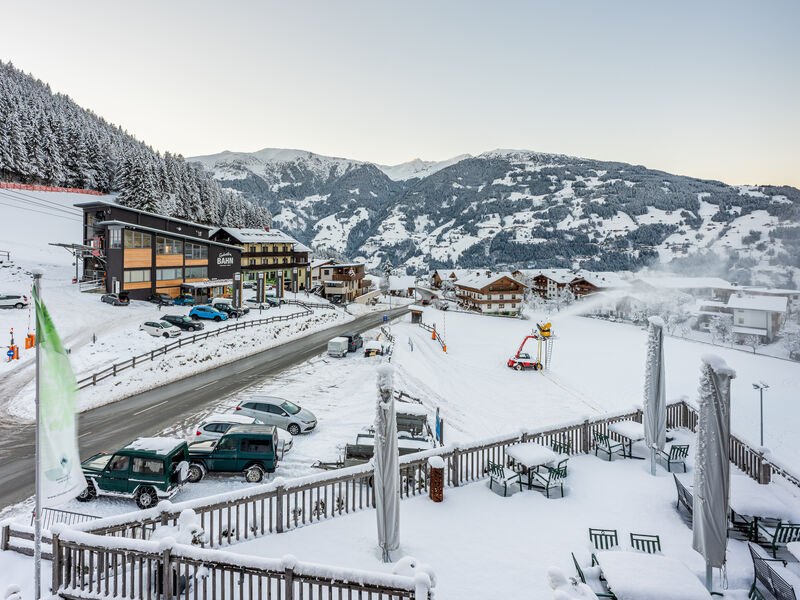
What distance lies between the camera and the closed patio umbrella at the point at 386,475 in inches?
310

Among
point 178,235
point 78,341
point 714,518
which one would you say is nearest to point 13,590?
point 714,518

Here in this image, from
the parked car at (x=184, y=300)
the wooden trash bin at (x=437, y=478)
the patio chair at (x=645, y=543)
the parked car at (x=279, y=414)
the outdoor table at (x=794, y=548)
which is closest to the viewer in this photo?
→ the outdoor table at (x=794, y=548)

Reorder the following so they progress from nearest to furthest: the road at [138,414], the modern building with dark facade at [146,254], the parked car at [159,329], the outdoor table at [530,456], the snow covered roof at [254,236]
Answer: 1. the outdoor table at [530,456]
2. the road at [138,414]
3. the parked car at [159,329]
4. the modern building with dark facade at [146,254]
5. the snow covered roof at [254,236]

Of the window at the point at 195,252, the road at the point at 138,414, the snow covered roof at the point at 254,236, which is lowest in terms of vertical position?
the road at the point at 138,414

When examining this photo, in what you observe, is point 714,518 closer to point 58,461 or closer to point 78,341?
point 58,461

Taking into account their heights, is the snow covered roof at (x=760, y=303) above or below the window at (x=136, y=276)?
below

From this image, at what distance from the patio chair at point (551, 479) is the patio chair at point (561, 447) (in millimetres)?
1602

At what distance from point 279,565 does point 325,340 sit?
123 feet

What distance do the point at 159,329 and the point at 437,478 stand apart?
31331 mm

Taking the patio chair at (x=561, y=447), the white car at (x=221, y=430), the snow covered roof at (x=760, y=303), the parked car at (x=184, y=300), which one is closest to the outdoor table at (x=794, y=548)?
the patio chair at (x=561, y=447)

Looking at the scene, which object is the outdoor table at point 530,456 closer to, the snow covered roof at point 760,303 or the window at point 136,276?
the window at point 136,276

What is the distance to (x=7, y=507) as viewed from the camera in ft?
42.1

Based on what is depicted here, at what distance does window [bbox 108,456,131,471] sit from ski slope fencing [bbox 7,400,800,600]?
136 inches

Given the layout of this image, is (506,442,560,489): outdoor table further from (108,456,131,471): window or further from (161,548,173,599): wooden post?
(108,456,131,471): window
